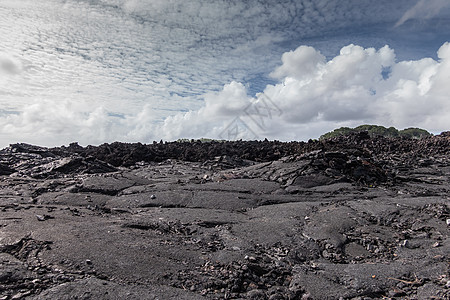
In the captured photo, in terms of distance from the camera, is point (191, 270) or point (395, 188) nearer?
point (191, 270)

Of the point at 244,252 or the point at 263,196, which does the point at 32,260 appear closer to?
the point at 244,252

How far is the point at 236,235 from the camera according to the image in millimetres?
4922

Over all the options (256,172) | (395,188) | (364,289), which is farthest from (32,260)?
(395,188)

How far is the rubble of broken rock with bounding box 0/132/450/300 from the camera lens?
3.22 metres

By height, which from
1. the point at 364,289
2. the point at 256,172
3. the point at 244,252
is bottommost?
the point at 364,289

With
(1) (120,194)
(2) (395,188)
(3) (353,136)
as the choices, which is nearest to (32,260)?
(1) (120,194)

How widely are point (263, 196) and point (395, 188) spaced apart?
13.8ft

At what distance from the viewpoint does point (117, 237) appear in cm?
429

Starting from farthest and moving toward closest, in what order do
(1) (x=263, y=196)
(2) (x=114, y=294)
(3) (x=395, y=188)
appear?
1. (3) (x=395, y=188)
2. (1) (x=263, y=196)
3. (2) (x=114, y=294)

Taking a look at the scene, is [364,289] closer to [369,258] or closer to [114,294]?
[369,258]

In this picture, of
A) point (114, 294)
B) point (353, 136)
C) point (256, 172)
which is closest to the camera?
point (114, 294)

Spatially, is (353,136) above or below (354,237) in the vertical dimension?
above

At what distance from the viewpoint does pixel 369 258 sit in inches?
169

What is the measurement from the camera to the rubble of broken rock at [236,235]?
10.6ft
